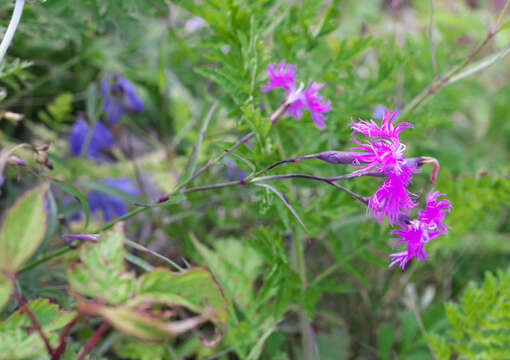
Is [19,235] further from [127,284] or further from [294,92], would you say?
[294,92]

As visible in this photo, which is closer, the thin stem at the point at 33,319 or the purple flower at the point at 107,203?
the thin stem at the point at 33,319

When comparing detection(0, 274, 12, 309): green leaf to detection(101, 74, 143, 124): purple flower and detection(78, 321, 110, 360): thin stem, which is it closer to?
detection(78, 321, 110, 360): thin stem

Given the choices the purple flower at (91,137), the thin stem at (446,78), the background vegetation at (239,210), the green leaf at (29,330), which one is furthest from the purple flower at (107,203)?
the thin stem at (446,78)

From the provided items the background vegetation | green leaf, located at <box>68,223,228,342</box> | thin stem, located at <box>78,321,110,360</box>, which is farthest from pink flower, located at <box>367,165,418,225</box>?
thin stem, located at <box>78,321,110,360</box>

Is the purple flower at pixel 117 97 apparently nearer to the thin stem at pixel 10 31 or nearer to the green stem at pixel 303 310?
the thin stem at pixel 10 31

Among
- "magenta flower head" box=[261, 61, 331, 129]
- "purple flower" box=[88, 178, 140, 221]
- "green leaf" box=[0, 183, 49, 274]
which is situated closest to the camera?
"green leaf" box=[0, 183, 49, 274]

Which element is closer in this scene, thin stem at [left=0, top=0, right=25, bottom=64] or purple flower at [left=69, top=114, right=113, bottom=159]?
thin stem at [left=0, top=0, right=25, bottom=64]
